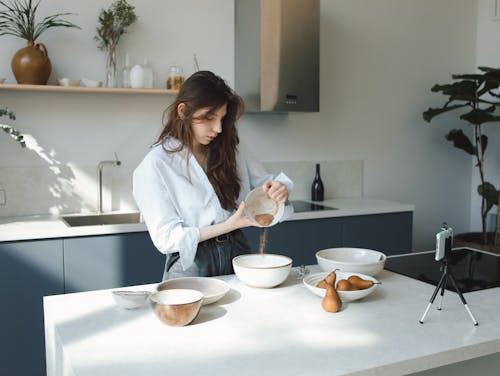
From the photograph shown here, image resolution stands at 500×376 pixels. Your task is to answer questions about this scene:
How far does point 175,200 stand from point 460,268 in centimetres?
111

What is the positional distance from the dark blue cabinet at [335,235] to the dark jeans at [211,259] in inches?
47.1

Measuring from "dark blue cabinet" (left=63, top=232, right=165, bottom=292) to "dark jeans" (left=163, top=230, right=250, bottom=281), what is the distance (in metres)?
0.89

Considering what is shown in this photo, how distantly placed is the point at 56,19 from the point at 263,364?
2705mm

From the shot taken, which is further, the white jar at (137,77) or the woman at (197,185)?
the white jar at (137,77)

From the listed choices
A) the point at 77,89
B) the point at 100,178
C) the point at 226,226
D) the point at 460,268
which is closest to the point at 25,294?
the point at 100,178

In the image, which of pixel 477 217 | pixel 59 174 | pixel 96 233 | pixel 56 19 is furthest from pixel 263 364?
pixel 477 217

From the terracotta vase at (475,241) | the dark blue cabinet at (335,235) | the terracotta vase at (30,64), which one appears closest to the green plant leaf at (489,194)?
the terracotta vase at (475,241)

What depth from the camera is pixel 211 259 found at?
2.02m

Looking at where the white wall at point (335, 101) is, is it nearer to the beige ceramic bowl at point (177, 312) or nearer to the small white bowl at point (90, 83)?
the small white bowl at point (90, 83)

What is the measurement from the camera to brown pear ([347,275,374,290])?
164cm

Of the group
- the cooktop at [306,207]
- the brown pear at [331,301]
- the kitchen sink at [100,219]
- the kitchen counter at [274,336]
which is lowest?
the kitchen sink at [100,219]

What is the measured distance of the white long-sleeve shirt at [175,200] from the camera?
6.17 ft

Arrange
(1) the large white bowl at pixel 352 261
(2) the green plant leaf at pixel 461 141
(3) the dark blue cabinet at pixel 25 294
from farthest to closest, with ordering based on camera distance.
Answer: (2) the green plant leaf at pixel 461 141 < (3) the dark blue cabinet at pixel 25 294 < (1) the large white bowl at pixel 352 261

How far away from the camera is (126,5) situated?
3.34 metres
